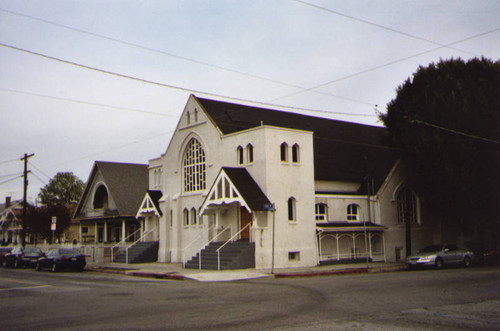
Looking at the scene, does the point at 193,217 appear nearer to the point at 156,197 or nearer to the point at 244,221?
the point at 156,197

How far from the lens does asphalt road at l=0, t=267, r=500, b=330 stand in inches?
386

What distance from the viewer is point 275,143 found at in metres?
28.8

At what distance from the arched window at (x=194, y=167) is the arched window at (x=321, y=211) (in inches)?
302

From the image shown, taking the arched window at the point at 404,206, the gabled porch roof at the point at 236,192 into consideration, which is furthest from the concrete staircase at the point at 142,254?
the arched window at the point at 404,206

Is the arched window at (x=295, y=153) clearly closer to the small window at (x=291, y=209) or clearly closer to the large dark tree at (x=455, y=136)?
the small window at (x=291, y=209)

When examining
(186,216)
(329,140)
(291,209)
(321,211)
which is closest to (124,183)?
(186,216)

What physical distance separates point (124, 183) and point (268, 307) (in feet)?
124

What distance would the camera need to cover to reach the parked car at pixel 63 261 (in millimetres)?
29047

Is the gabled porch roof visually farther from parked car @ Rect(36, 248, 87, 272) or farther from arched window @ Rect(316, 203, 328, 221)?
parked car @ Rect(36, 248, 87, 272)

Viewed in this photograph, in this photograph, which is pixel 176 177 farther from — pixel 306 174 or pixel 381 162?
pixel 381 162

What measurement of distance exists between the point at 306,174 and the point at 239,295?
16.2 meters

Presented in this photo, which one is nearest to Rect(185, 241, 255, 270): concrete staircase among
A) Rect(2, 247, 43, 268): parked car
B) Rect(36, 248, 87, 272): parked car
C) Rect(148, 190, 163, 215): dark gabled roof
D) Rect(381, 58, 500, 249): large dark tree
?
Rect(36, 248, 87, 272): parked car

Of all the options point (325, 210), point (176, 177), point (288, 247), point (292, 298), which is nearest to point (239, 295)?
point (292, 298)

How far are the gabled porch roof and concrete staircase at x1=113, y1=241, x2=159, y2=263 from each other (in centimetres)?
729
